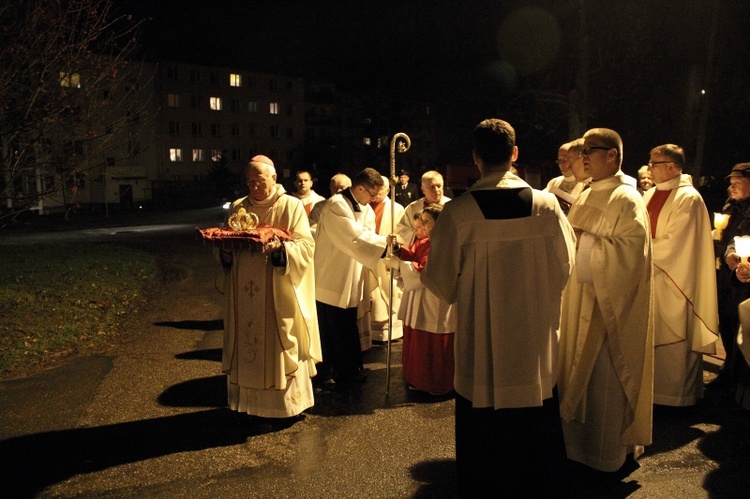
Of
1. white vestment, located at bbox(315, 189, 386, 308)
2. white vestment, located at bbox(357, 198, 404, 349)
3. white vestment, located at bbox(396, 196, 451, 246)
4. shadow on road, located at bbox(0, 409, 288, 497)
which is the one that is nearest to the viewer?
shadow on road, located at bbox(0, 409, 288, 497)

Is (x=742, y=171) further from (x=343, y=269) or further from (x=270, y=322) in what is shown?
(x=270, y=322)

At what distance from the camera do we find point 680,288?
18.7ft

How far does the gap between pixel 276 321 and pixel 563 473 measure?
2749mm

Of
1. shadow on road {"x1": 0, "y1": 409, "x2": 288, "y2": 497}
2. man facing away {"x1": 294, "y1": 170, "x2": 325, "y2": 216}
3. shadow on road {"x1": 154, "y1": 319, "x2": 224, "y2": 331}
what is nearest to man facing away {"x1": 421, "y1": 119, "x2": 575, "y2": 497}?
shadow on road {"x1": 0, "y1": 409, "x2": 288, "y2": 497}

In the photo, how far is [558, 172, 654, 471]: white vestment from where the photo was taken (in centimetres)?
430

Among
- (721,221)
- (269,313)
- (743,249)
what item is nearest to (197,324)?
(269,313)

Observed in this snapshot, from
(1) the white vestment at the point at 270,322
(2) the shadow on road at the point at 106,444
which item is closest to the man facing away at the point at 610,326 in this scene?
(1) the white vestment at the point at 270,322

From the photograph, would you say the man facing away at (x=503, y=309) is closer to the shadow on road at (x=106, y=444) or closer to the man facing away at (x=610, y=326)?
the man facing away at (x=610, y=326)

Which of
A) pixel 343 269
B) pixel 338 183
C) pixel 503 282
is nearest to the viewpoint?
pixel 503 282

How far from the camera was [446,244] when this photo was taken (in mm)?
3650

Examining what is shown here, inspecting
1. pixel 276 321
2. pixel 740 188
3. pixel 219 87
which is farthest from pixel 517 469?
pixel 219 87

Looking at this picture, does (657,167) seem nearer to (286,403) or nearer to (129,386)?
(286,403)

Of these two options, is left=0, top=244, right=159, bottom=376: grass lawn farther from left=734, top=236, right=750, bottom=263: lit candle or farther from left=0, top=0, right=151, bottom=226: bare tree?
left=734, top=236, right=750, bottom=263: lit candle

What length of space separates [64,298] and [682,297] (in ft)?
33.0
